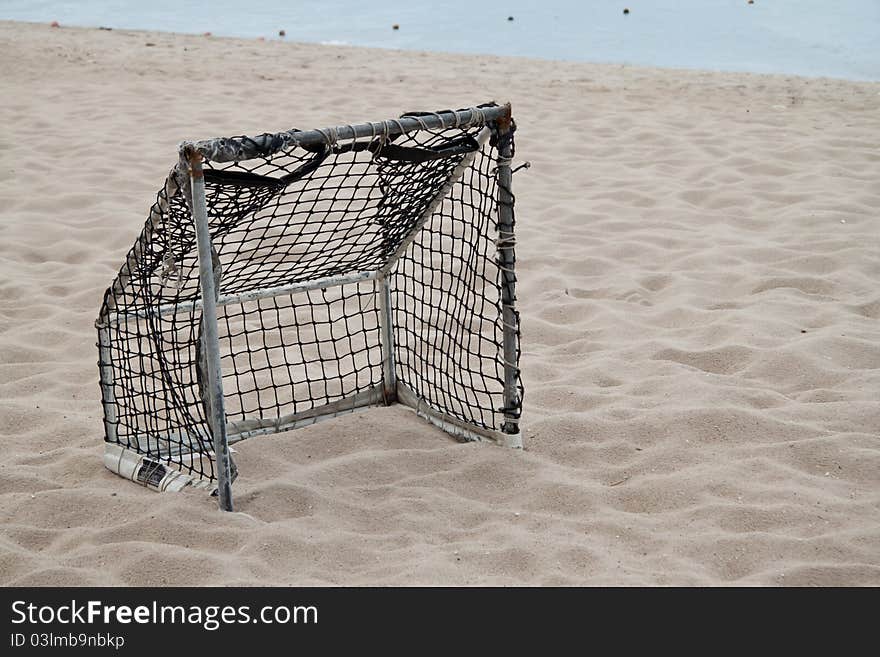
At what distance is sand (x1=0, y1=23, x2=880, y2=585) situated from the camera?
276 cm

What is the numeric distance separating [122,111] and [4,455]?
506 centimetres

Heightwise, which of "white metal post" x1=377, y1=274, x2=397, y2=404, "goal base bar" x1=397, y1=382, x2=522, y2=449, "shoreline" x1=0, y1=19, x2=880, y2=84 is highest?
"shoreline" x1=0, y1=19, x2=880, y2=84

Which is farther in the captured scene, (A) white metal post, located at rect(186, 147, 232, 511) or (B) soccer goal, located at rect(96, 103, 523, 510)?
(B) soccer goal, located at rect(96, 103, 523, 510)

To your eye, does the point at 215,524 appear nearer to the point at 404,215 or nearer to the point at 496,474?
the point at 496,474

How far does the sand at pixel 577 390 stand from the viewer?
2.76 metres

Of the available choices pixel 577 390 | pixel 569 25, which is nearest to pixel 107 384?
pixel 577 390

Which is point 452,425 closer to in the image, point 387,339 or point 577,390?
point 387,339

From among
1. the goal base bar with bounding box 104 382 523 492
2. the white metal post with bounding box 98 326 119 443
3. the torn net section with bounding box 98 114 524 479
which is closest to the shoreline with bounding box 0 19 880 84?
the torn net section with bounding box 98 114 524 479

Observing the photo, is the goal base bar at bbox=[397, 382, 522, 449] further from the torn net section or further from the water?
the water

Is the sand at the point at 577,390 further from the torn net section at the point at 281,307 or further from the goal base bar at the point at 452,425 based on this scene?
the torn net section at the point at 281,307

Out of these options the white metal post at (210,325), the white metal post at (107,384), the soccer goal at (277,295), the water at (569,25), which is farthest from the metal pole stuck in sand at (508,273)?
the water at (569,25)

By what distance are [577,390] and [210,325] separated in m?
1.53

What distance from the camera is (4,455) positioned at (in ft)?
11.0

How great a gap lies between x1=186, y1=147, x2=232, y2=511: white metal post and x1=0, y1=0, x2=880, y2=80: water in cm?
847
